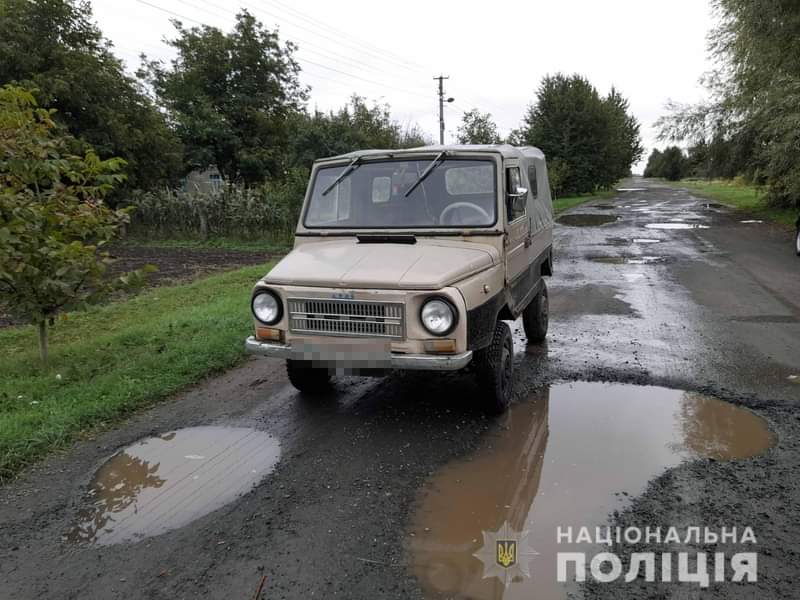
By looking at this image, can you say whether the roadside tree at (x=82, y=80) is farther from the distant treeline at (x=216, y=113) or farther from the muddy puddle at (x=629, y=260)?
the muddy puddle at (x=629, y=260)

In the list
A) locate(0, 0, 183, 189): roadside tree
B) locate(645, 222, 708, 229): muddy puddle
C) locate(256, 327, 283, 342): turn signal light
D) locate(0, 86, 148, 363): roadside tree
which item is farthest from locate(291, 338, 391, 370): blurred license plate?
locate(645, 222, 708, 229): muddy puddle

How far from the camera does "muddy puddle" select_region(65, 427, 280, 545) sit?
135 inches

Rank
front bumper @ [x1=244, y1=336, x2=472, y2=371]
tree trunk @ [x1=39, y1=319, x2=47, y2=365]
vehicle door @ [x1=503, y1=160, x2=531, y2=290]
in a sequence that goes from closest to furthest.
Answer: front bumper @ [x1=244, y1=336, x2=472, y2=371] → vehicle door @ [x1=503, y1=160, x2=531, y2=290] → tree trunk @ [x1=39, y1=319, x2=47, y2=365]

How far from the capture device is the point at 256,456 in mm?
4250

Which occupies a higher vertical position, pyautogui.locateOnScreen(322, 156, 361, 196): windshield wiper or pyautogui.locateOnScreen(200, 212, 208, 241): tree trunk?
pyautogui.locateOnScreen(322, 156, 361, 196): windshield wiper

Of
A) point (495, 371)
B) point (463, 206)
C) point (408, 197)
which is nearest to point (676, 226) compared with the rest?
point (463, 206)

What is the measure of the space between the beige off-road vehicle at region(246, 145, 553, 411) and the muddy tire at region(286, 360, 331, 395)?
0.01 meters

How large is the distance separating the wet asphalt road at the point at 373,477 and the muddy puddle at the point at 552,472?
0.36 feet

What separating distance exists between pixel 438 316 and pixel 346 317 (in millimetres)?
704

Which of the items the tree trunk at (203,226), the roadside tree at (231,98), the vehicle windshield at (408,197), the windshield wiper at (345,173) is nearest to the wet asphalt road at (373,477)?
the vehicle windshield at (408,197)

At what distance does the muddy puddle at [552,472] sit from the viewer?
115 inches

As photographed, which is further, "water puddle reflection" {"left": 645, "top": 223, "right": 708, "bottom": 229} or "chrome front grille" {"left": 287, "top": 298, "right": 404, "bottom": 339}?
"water puddle reflection" {"left": 645, "top": 223, "right": 708, "bottom": 229}

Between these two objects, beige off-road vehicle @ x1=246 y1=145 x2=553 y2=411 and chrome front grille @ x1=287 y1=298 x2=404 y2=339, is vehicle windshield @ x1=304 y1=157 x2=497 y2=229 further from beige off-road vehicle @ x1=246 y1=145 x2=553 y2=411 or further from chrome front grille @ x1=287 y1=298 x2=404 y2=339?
A: chrome front grille @ x1=287 y1=298 x2=404 y2=339

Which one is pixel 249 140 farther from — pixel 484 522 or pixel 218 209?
pixel 484 522
